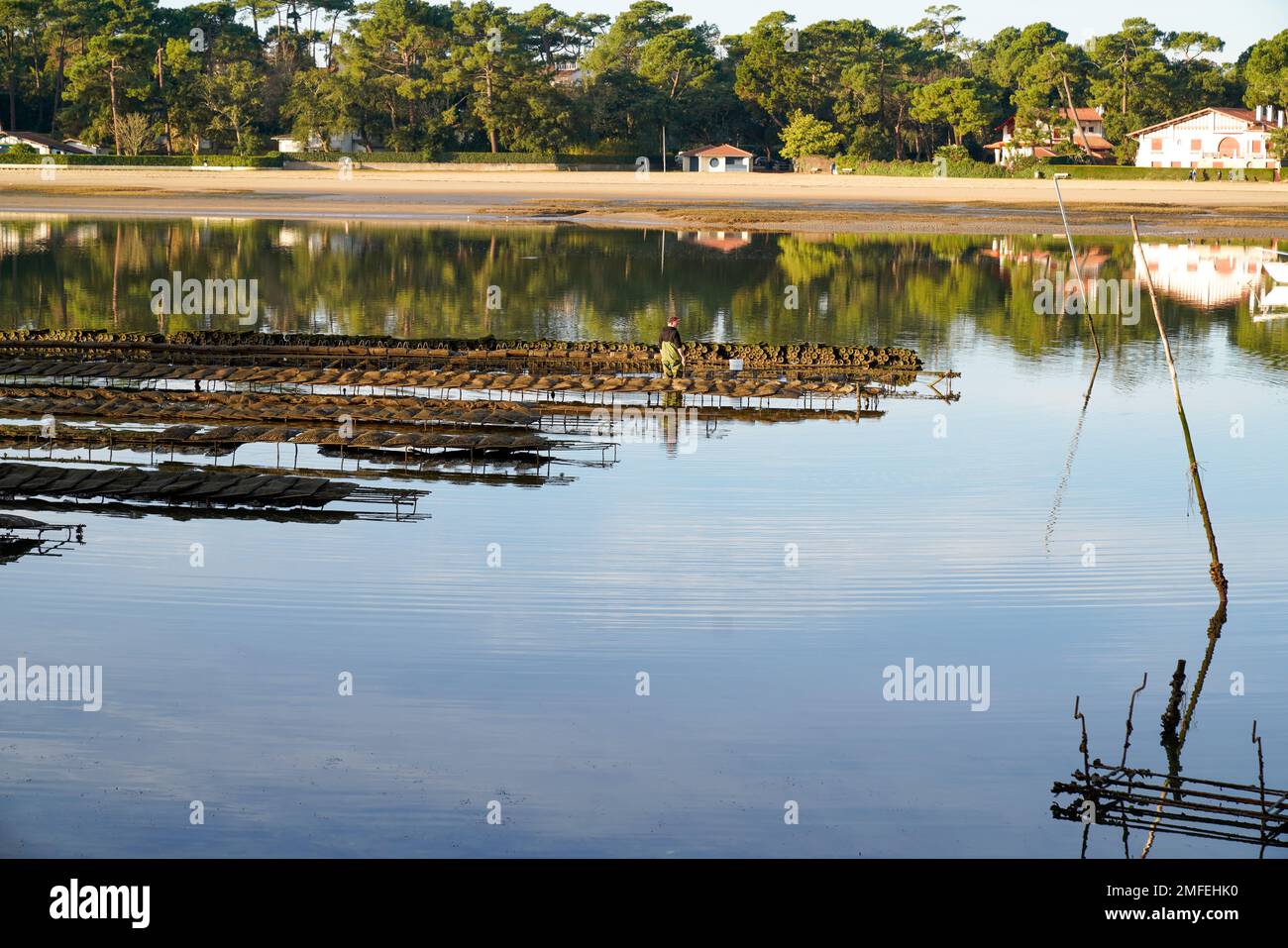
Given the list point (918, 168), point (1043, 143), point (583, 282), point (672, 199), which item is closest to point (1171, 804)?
point (583, 282)

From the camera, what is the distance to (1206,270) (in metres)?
72.4

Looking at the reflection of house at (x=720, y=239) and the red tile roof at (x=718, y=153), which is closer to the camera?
the reflection of house at (x=720, y=239)

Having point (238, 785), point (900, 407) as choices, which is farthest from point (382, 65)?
point (238, 785)

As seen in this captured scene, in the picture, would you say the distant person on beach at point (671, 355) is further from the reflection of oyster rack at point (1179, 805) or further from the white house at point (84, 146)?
the white house at point (84, 146)

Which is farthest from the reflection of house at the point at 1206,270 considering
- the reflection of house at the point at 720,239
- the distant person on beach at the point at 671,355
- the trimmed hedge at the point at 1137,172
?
the trimmed hedge at the point at 1137,172

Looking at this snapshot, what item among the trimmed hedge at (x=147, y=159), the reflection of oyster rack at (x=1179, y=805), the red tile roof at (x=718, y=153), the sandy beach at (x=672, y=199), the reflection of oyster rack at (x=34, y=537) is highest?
the red tile roof at (x=718, y=153)

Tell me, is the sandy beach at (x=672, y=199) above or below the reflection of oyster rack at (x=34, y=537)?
above

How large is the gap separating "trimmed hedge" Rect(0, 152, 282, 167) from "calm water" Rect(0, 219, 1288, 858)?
103 m

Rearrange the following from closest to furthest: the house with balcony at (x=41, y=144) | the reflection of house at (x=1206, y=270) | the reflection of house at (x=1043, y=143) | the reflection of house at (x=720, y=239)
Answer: the reflection of house at (x=1206, y=270)
the reflection of house at (x=720, y=239)
the house with balcony at (x=41, y=144)
the reflection of house at (x=1043, y=143)

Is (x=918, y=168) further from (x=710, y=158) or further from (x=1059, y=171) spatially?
(x=710, y=158)

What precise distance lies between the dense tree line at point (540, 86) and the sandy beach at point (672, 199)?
30.7ft

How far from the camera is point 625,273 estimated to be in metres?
69.6

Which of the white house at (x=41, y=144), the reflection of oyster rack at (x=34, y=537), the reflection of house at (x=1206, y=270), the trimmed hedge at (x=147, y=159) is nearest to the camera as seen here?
the reflection of oyster rack at (x=34, y=537)

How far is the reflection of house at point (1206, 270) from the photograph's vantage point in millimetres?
64125
